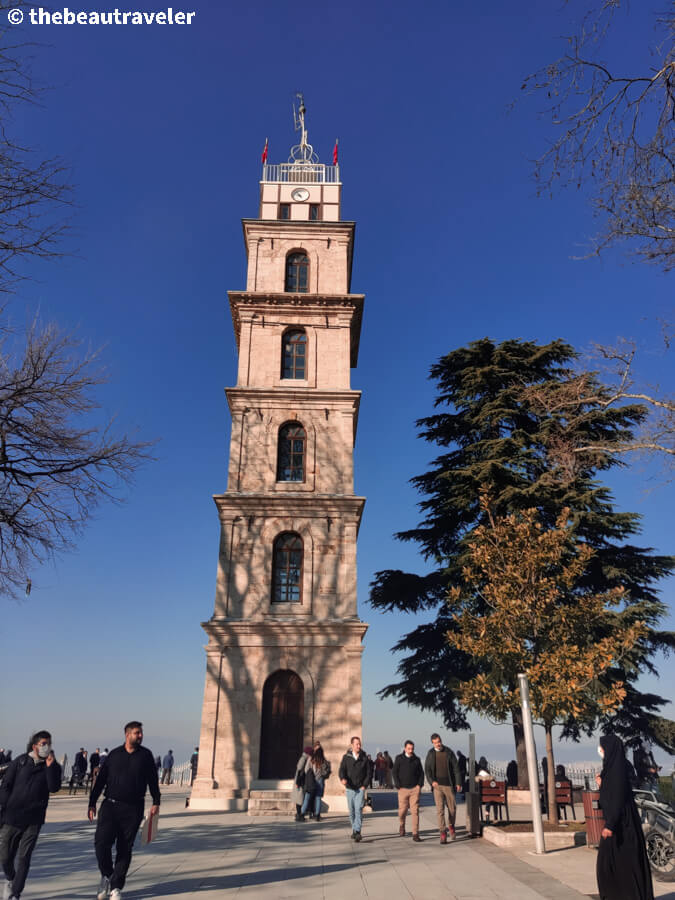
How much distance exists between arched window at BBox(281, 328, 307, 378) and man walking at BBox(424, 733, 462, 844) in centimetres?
1417

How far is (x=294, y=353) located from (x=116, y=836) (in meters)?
18.5

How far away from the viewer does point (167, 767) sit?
3481 cm

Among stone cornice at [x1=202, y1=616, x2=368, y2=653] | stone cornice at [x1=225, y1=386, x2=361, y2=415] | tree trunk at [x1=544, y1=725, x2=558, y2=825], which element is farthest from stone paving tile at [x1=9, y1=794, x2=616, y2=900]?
stone cornice at [x1=225, y1=386, x2=361, y2=415]

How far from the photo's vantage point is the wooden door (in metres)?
19.2

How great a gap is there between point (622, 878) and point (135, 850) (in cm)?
807

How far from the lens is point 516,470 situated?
2209 cm

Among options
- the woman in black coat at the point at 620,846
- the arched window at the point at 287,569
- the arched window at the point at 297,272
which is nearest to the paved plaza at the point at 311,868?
the woman in black coat at the point at 620,846

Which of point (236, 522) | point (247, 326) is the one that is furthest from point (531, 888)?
point (247, 326)

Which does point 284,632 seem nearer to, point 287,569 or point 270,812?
point 287,569

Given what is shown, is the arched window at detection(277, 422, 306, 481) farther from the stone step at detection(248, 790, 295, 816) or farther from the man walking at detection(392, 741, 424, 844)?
the man walking at detection(392, 741, 424, 844)

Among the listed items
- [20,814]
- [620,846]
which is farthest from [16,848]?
[620,846]

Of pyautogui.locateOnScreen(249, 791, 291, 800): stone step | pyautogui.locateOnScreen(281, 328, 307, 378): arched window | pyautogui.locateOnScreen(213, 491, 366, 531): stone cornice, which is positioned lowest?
pyautogui.locateOnScreen(249, 791, 291, 800): stone step

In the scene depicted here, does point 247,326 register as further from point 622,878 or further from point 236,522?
point 622,878

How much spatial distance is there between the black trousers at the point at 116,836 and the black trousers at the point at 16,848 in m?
0.66
